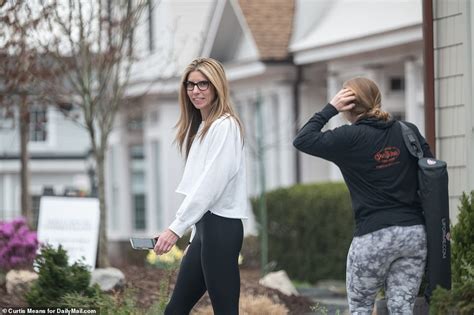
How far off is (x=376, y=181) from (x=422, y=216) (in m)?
0.32

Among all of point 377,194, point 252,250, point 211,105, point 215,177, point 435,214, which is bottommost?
point 252,250

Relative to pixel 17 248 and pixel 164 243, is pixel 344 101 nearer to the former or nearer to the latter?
pixel 164 243

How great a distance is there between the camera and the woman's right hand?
253 inches

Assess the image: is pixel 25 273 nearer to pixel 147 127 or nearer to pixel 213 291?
pixel 213 291

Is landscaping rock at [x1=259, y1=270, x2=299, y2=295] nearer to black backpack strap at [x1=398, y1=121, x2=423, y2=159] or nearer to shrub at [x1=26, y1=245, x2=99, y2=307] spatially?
shrub at [x1=26, y1=245, x2=99, y2=307]

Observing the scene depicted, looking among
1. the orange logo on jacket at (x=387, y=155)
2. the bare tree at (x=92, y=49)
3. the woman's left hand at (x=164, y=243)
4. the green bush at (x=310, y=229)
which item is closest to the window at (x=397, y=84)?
the green bush at (x=310, y=229)

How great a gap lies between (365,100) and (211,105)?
34.7 inches

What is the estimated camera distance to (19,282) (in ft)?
34.3

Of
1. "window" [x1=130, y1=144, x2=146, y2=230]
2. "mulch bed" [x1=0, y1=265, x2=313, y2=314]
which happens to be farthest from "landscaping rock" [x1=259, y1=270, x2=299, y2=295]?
"window" [x1=130, y1=144, x2=146, y2=230]

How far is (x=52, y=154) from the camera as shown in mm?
48156

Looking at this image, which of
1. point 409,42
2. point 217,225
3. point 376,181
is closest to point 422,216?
point 376,181

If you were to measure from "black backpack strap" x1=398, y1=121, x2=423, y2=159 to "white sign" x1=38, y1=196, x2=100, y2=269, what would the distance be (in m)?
6.12

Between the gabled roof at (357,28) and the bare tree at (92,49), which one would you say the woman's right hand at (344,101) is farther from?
the gabled roof at (357,28)

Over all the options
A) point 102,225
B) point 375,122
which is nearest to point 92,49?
point 102,225
